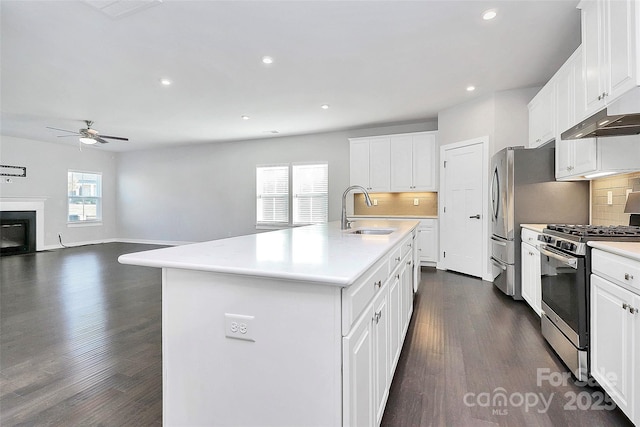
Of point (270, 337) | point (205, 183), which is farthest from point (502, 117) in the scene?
point (205, 183)

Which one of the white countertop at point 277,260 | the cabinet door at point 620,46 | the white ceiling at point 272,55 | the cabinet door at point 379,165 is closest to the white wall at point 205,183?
the cabinet door at point 379,165

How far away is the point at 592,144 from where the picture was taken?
2549mm

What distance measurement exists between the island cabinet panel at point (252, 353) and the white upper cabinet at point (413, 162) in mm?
5117

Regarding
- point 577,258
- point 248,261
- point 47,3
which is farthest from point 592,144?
point 47,3

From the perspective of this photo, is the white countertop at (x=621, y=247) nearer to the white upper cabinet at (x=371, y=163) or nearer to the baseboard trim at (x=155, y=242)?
the white upper cabinet at (x=371, y=163)

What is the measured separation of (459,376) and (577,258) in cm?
103

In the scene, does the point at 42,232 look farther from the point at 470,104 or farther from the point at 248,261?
the point at 470,104

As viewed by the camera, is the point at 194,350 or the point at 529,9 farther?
the point at 529,9

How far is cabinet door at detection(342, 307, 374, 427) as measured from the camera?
101 centimetres

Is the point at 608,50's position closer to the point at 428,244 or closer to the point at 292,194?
the point at 428,244

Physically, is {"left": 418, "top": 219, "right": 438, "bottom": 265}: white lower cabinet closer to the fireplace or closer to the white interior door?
the white interior door

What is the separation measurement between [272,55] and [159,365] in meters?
3.05

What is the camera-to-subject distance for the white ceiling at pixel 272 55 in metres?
2.62

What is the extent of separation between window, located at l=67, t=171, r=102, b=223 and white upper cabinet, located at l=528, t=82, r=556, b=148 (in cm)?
1024
